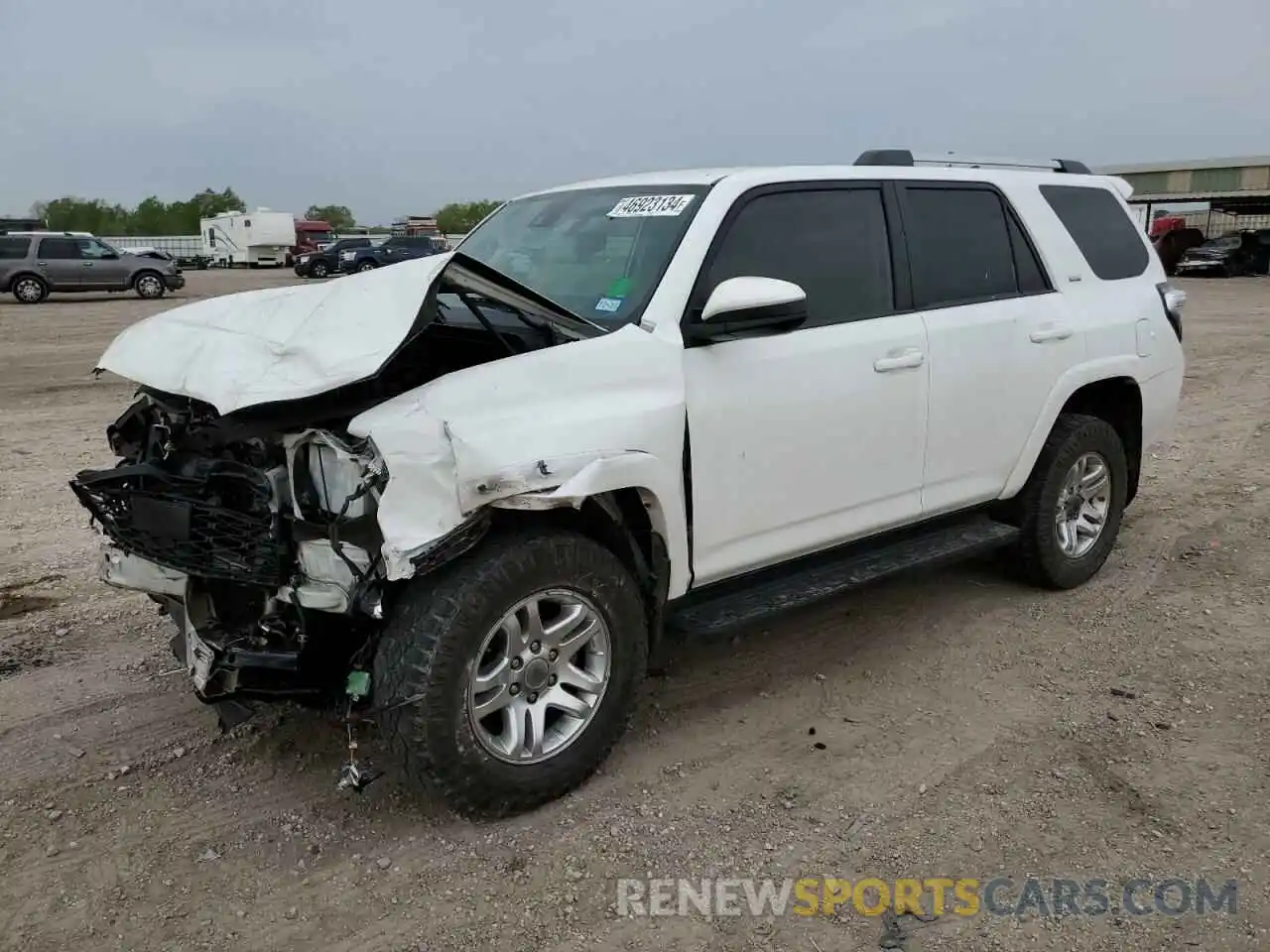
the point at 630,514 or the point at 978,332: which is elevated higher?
the point at 978,332

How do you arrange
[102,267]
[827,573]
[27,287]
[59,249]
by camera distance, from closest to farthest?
[827,573]
[27,287]
[59,249]
[102,267]

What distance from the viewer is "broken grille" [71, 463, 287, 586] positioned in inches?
117

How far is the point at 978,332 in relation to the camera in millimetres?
A: 4395

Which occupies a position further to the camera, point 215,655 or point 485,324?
point 485,324

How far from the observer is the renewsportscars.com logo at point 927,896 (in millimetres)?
2867

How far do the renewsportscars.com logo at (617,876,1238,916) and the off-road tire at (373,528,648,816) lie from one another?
49 centimetres

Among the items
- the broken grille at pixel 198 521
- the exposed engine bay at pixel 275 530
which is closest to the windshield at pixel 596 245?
A: the exposed engine bay at pixel 275 530

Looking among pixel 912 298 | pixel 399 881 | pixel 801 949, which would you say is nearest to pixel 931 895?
pixel 801 949

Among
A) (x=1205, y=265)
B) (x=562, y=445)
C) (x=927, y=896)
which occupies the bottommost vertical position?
(x=927, y=896)

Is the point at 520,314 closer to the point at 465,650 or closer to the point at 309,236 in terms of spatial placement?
the point at 465,650

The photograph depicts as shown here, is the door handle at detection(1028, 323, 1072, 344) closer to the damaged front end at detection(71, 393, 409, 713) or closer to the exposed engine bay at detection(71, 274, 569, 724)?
the exposed engine bay at detection(71, 274, 569, 724)

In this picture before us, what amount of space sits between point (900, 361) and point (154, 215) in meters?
109

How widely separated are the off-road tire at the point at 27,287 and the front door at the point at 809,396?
80.7ft

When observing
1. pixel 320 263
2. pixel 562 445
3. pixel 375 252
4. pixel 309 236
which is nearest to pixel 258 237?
pixel 309 236
